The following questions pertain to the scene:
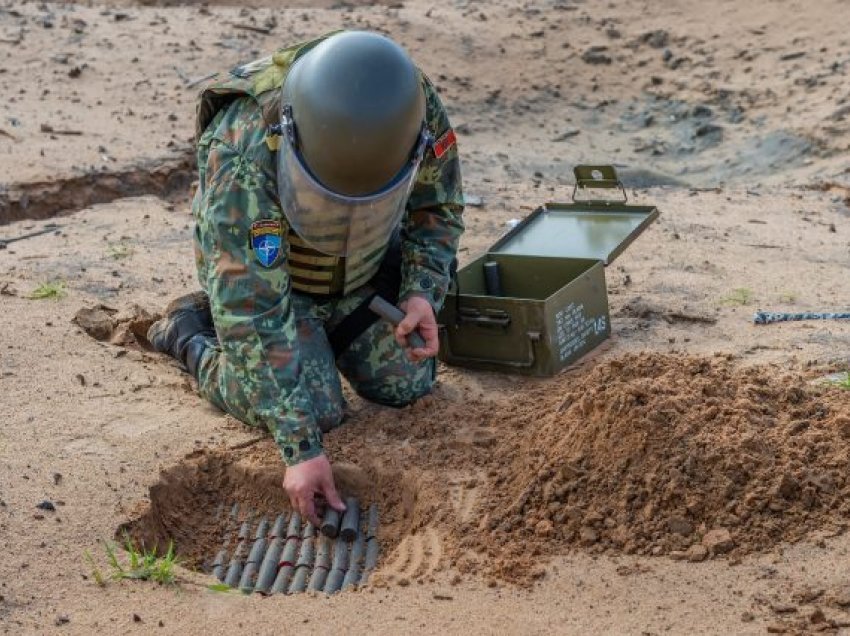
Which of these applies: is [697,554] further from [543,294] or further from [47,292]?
[47,292]

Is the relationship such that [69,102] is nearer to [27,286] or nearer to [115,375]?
[27,286]

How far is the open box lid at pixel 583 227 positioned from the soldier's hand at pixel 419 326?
96cm

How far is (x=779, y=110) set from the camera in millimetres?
8148

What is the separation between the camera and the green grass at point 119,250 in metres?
5.64

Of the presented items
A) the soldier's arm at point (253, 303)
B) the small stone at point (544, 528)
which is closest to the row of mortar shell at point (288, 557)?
the soldier's arm at point (253, 303)

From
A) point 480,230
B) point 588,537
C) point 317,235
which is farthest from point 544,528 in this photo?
point 480,230

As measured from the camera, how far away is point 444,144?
4.10 meters

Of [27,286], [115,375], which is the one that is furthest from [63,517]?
[27,286]

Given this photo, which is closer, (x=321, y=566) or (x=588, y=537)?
(x=588, y=537)

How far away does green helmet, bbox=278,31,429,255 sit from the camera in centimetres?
329

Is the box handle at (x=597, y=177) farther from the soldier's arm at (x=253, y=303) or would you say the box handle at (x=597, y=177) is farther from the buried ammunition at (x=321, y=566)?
the buried ammunition at (x=321, y=566)

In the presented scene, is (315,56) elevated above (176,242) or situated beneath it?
elevated above

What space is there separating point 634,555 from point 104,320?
242 cm

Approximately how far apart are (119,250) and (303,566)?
2.55 m
